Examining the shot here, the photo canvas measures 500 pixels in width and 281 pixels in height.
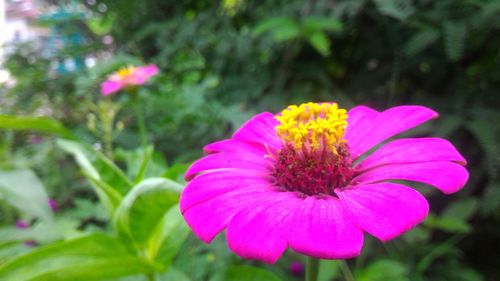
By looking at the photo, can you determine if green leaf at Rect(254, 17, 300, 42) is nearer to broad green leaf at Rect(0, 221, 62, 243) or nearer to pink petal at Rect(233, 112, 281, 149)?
pink petal at Rect(233, 112, 281, 149)

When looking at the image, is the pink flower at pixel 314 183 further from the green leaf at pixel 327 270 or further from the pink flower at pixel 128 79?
the pink flower at pixel 128 79

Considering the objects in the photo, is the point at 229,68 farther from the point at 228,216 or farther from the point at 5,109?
the point at 228,216

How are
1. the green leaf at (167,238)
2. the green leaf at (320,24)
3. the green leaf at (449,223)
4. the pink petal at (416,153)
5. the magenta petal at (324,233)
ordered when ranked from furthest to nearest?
the green leaf at (320,24)
the green leaf at (449,223)
the green leaf at (167,238)
the pink petal at (416,153)
the magenta petal at (324,233)

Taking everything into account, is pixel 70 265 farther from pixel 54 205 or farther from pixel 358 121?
pixel 54 205

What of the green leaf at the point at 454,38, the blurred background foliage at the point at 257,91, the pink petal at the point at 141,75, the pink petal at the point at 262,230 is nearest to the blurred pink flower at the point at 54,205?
the blurred background foliage at the point at 257,91

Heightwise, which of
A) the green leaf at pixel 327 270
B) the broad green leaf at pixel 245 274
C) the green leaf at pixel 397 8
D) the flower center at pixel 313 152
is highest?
the green leaf at pixel 397 8

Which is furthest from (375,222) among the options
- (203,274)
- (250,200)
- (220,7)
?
(220,7)

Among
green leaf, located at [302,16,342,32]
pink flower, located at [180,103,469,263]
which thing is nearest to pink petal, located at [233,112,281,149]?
pink flower, located at [180,103,469,263]
